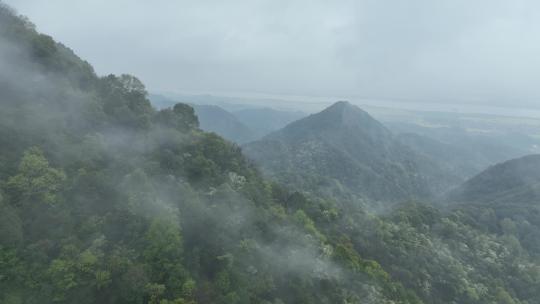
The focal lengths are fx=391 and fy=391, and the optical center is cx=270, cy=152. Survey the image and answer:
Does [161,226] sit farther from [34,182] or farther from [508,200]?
[508,200]

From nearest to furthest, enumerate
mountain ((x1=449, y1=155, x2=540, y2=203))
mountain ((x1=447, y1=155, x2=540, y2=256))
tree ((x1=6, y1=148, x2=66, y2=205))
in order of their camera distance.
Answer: tree ((x1=6, y1=148, x2=66, y2=205)) < mountain ((x1=447, y1=155, x2=540, y2=256)) < mountain ((x1=449, y1=155, x2=540, y2=203))

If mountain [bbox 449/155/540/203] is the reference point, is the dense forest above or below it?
above

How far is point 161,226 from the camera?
34.0 meters

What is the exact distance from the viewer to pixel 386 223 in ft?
206

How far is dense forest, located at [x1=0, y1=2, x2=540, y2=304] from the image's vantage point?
97.1 feet

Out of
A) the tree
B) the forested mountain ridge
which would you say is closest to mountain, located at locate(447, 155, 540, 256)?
the forested mountain ridge

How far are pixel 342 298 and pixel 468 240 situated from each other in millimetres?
41774

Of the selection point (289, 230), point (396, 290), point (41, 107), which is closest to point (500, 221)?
point (396, 290)

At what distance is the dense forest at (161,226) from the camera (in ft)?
97.1

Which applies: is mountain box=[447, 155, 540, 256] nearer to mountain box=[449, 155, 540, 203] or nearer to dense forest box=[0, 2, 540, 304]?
mountain box=[449, 155, 540, 203]

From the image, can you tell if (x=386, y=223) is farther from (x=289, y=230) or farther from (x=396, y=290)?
(x=289, y=230)

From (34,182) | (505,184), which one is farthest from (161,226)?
(505,184)

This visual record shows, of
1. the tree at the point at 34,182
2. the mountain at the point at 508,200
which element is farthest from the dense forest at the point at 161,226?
the mountain at the point at 508,200

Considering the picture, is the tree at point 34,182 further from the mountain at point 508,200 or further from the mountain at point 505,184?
the mountain at point 505,184
